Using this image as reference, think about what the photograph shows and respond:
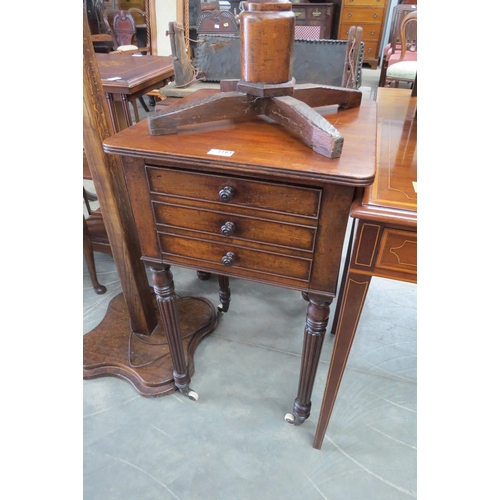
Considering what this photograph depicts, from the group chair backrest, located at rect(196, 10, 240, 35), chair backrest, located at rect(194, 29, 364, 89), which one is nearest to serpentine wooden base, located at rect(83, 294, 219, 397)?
chair backrest, located at rect(194, 29, 364, 89)

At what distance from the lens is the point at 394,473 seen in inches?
39.0

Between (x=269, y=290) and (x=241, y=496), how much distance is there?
2.67 feet

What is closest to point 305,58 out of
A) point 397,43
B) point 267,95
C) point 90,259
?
point 267,95

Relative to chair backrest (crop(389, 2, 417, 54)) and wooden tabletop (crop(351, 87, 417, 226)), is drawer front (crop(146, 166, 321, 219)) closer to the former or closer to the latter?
wooden tabletop (crop(351, 87, 417, 226))

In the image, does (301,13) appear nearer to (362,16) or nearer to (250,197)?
(362,16)

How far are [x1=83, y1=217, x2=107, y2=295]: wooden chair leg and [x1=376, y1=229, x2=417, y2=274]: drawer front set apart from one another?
1.17 metres

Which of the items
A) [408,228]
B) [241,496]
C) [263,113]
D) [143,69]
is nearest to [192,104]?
[263,113]

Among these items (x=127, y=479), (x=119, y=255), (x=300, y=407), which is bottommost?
(x=127, y=479)

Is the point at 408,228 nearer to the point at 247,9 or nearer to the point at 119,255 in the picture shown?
the point at 247,9

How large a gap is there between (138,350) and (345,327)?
0.76m

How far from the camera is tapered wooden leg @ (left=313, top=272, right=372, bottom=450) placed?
28.2 inches

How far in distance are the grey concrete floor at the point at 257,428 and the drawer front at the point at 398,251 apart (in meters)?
0.65

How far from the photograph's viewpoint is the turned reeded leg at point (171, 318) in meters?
0.92

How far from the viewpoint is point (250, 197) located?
0.69 metres
